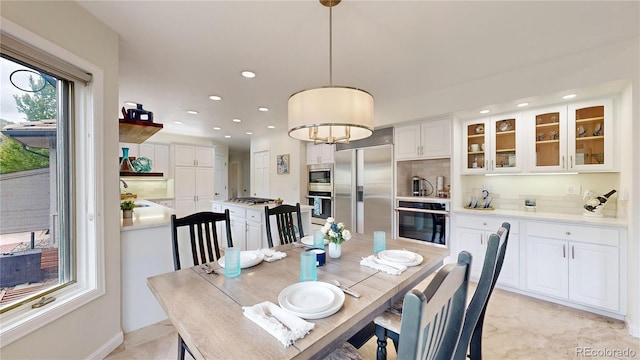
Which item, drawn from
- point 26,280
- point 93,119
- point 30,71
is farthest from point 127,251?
point 30,71

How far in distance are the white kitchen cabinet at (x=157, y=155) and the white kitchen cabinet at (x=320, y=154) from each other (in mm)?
3143

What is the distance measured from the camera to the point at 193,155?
19.1 ft

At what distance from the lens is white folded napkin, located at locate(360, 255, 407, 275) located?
146 centimetres

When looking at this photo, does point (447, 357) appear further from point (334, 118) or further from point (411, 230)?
point (411, 230)

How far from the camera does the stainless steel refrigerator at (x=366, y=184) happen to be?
12.6 feet

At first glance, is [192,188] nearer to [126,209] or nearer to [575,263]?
[126,209]

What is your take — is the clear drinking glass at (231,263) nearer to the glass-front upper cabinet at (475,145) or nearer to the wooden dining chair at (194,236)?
the wooden dining chair at (194,236)

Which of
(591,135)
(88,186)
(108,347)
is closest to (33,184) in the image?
(88,186)

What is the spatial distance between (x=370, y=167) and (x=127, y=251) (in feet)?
10.6

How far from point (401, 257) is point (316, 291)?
2.46 feet

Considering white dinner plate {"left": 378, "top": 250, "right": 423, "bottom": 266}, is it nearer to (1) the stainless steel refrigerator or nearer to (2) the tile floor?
(2) the tile floor

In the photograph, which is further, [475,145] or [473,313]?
[475,145]

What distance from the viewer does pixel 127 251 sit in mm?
2051

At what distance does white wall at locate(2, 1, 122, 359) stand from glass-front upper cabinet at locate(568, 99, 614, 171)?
4196 millimetres
